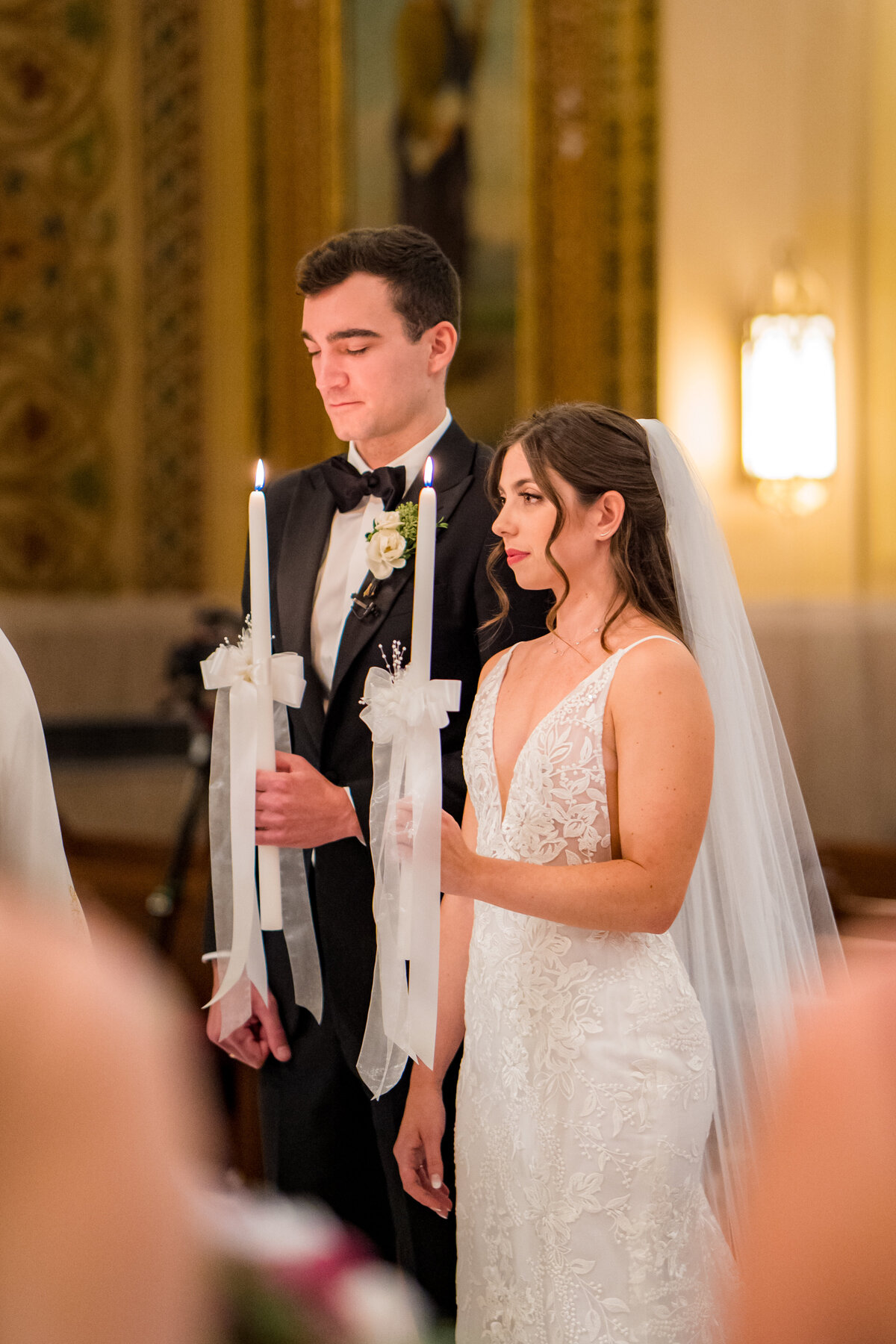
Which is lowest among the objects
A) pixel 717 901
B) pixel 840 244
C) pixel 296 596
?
pixel 717 901

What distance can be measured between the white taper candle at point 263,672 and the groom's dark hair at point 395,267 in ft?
1.29

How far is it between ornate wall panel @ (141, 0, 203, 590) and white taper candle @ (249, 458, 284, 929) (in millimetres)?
4837

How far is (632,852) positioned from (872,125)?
417cm

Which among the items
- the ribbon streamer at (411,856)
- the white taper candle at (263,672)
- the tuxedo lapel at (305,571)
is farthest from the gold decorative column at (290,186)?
the ribbon streamer at (411,856)

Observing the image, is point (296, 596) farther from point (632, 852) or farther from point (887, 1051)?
point (887, 1051)

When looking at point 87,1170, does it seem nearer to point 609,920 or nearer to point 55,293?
point 609,920

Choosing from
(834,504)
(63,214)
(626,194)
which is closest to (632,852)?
(834,504)

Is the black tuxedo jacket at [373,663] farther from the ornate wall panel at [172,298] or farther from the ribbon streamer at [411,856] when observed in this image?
the ornate wall panel at [172,298]

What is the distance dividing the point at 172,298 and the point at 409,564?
488 cm

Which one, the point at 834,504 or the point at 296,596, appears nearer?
the point at 296,596

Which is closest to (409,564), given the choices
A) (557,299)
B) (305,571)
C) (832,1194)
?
(305,571)

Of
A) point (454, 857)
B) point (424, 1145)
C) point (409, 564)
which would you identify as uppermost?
point (409, 564)

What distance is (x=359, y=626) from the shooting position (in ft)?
6.44

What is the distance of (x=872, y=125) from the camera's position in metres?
4.90
